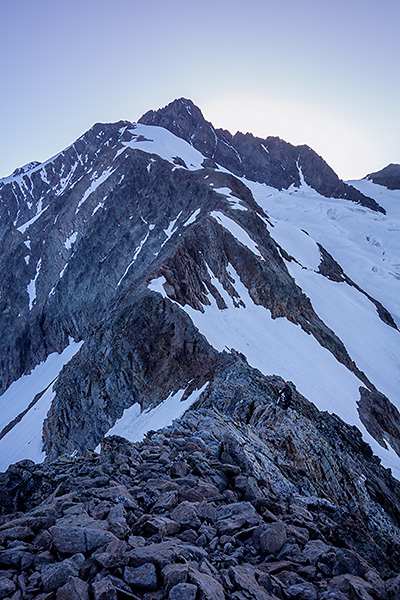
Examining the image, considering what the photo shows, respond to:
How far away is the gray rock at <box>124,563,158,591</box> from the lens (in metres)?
5.15

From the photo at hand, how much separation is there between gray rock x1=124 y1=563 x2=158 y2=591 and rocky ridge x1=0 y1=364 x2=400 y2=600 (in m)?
0.01

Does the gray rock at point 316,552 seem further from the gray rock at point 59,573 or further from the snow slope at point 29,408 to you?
the snow slope at point 29,408

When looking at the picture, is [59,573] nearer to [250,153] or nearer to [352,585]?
[352,585]

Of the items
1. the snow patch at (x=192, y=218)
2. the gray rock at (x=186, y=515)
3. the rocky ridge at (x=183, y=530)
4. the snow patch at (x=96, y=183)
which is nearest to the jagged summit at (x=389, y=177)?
the snow patch at (x=96, y=183)

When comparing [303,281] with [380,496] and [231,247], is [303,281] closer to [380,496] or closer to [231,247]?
[231,247]

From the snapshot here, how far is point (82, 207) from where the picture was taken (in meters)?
75.9

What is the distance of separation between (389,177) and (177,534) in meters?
155

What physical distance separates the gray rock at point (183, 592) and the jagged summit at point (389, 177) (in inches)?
5892

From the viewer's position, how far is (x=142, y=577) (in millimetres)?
5223

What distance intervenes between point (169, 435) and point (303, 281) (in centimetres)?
4331

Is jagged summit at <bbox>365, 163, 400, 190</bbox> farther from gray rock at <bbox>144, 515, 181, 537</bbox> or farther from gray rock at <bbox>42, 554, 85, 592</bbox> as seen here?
gray rock at <bbox>42, 554, 85, 592</bbox>

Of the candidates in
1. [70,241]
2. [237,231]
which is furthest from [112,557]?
[70,241]

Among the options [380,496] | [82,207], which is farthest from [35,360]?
[380,496]

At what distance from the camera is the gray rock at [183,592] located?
4.94 m
